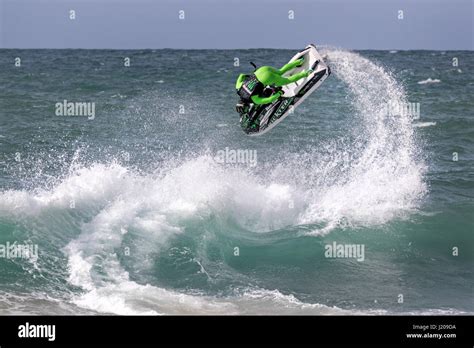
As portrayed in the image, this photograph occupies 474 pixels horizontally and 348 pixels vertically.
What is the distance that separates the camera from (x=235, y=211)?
57.9 feet

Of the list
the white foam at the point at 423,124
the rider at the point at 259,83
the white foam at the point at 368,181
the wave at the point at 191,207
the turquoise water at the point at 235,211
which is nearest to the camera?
the rider at the point at 259,83

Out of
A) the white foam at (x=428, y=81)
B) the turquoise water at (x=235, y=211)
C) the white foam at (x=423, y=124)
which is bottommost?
the turquoise water at (x=235, y=211)

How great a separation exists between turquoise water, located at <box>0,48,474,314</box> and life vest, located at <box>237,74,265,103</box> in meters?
1.90

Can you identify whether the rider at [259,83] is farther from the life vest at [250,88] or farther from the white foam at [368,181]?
the white foam at [368,181]

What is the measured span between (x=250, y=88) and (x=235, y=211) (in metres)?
5.97

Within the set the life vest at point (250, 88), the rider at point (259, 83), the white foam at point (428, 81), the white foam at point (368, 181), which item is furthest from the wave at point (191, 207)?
the white foam at point (428, 81)

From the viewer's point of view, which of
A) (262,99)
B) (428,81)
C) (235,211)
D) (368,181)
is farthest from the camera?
(428,81)

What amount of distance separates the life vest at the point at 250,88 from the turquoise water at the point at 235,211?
1904 millimetres

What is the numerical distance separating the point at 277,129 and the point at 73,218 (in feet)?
35.0

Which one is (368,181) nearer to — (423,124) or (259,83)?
(259,83)

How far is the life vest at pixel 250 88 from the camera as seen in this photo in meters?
12.2

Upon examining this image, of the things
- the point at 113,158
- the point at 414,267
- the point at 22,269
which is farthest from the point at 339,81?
the point at 22,269

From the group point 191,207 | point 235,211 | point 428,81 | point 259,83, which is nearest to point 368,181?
point 235,211
